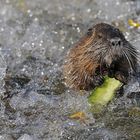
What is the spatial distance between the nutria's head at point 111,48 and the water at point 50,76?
0.39 meters

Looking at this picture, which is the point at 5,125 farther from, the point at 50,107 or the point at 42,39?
the point at 42,39

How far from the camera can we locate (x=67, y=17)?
393 inches

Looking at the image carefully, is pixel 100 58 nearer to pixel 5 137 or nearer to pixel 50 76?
pixel 50 76

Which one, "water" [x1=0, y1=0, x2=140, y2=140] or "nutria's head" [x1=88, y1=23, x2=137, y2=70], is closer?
"water" [x1=0, y1=0, x2=140, y2=140]

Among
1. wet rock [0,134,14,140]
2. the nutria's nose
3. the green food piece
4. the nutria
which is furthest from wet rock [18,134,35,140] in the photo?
the nutria's nose

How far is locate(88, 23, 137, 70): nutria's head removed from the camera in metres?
6.87

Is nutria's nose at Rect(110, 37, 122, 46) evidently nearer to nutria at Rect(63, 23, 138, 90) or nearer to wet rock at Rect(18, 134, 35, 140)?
nutria at Rect(63, 23, 138, 90)

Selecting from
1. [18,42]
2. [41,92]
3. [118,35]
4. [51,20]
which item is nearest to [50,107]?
[41,92]

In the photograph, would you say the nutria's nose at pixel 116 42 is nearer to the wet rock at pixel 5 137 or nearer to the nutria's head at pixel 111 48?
the nutria's head at pixel 111 48

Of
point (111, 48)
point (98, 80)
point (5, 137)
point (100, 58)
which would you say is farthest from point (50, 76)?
point (5, 137)

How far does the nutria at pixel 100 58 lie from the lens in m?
6.91

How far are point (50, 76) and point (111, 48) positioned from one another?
1.34m

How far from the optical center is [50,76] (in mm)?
7969

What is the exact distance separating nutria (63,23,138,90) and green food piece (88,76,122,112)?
0.10 m
